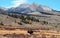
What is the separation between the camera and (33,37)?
1950 cm

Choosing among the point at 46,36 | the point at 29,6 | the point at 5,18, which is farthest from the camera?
the point at 29,6

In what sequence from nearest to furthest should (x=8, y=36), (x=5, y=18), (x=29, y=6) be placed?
(x=8, y=36) < (x=5, y=18) < (x=29, y=6)

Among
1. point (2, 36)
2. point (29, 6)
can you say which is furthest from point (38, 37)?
point (29, 6)

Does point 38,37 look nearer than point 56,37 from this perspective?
Yes

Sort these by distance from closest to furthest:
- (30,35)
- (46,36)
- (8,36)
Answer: (8,36) → (30,35) → (46,36)

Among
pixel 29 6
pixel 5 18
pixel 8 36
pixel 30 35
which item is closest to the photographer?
pixel 8 36

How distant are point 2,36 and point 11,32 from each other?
3.43 ft

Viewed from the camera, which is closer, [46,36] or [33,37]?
[33,37]

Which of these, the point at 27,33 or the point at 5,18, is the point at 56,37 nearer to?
the point at 27,33

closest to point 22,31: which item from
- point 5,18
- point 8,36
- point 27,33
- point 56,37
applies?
point 27,33

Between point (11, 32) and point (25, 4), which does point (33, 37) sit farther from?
point (25, 4)

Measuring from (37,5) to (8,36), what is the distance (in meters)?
120

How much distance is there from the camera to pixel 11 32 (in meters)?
18.9

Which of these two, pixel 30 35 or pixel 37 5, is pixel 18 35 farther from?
pixel 37 5
